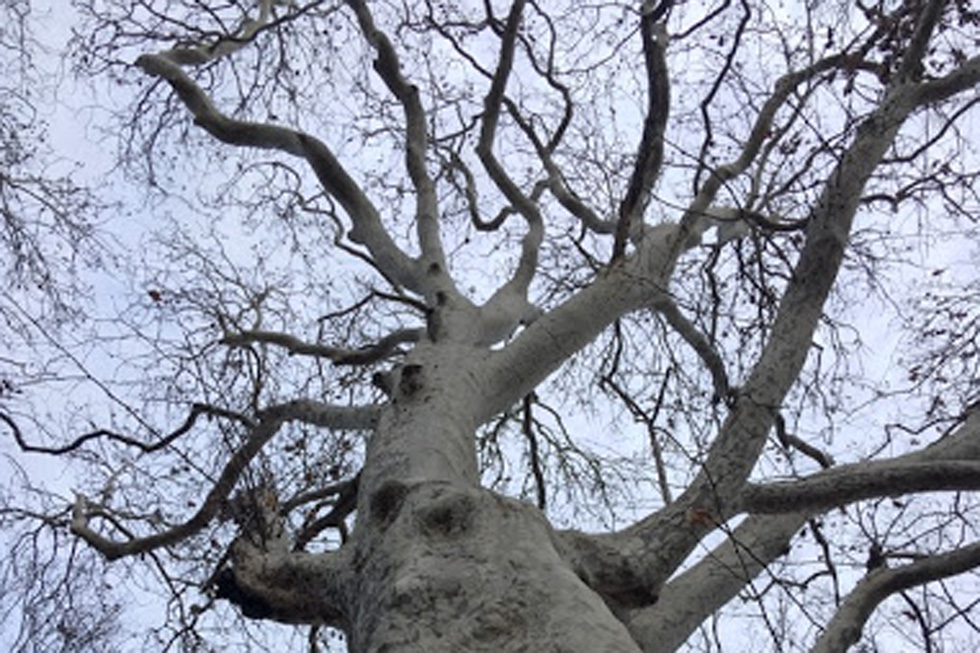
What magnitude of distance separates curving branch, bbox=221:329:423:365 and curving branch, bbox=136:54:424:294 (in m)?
0.38

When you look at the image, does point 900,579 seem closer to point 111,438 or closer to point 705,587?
point 705,587

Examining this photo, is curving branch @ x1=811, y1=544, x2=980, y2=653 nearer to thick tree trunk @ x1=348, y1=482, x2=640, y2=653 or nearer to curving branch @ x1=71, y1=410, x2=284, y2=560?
thick tree trunk @ x1=348, y1=482, x2=640, y2=653

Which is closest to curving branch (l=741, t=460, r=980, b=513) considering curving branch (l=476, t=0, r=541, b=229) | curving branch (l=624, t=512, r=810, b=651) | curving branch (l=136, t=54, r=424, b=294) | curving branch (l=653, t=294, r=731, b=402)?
curving branch (l=624, t=512, r=810, b=651)

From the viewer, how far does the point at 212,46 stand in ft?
18.8

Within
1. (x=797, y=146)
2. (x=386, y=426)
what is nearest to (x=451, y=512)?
(x=386, y=426)

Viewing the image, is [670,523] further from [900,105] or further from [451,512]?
[900,105]

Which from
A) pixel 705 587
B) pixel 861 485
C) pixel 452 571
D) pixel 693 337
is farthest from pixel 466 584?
pixel 693 337

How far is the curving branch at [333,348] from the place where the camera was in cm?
488

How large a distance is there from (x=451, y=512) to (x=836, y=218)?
1451 millimetres

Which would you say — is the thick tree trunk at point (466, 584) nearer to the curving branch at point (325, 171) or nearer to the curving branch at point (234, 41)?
the curving branch at point (325, 171)

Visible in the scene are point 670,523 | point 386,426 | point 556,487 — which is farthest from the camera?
point 556,487

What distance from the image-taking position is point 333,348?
498 centimetres

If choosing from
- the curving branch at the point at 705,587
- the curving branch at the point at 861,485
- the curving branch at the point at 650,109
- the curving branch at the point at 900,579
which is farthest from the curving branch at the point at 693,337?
the curving branch at the point at 861,485

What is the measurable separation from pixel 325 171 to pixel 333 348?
947 millimetres
